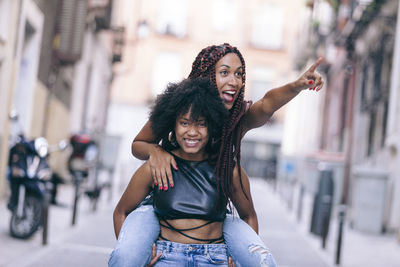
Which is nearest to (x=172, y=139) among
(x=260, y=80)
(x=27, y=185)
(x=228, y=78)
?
(x=228, y=78)

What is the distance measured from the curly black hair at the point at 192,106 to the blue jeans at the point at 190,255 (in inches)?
19.1

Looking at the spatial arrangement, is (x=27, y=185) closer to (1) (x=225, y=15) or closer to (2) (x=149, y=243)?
(2) (x=149, y=243)

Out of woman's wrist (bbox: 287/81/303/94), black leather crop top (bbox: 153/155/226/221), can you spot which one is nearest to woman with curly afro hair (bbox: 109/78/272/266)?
black leather crop top (bbox: 153/155/226/221)

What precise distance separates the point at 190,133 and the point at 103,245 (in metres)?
5.53

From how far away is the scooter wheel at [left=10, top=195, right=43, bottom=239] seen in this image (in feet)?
25.9

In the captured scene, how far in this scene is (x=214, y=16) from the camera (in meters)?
40.6

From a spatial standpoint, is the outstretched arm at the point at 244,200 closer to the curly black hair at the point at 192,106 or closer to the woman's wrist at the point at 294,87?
the curly black hair at the point at 192,106

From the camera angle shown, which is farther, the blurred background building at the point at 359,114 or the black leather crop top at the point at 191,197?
the blurred background building at the point at 359,114

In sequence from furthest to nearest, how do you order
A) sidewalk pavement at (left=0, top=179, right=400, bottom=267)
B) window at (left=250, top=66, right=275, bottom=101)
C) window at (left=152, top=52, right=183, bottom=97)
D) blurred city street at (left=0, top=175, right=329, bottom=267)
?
window at (left=250, top=66, right=275, bottom=101) < window at (left=152, top=52, right=183, bottom=97) < sidewalk pavement at (left=0, top=179, right=400, bottom=267) < blurred city street at (left=0, top=175, right=329, bottom=267)

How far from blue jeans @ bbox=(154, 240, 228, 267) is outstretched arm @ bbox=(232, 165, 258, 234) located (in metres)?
0.29

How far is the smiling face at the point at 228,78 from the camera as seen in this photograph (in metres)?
3.50

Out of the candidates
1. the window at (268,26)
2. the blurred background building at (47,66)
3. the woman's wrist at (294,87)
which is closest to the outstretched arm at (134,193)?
the woman's wrist at (294,87)

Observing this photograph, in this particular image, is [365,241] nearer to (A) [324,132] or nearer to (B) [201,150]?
(B) [201,150]

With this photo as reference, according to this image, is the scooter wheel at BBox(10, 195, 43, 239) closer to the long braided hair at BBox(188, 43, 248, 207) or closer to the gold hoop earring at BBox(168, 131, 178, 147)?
the gold hoop earring at BBox(168, 131, 178, 147)
